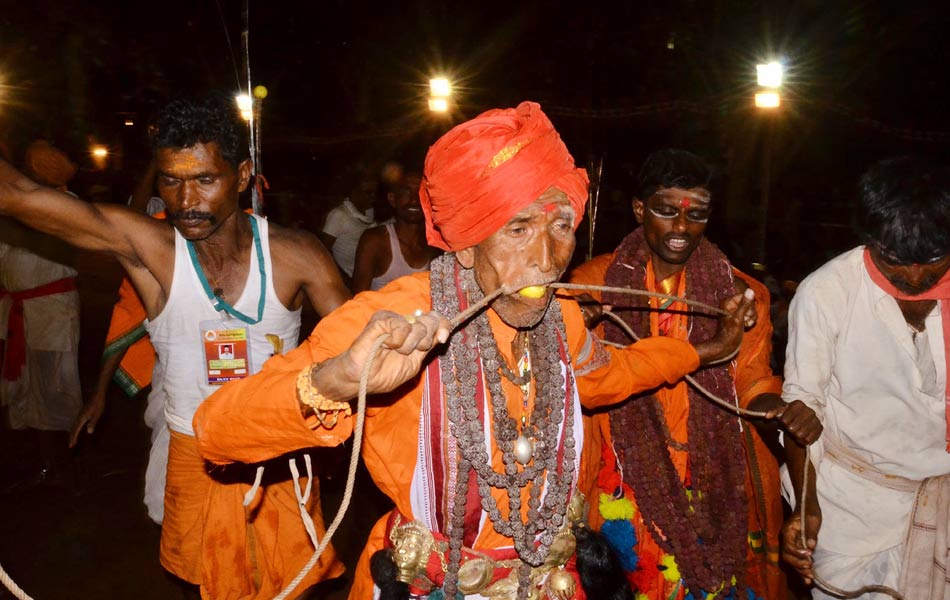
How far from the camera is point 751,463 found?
365cm

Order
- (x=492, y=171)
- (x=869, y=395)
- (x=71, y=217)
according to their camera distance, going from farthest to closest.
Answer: (x=869, y=395) < (x=71, y=217) < (x=492, y=171)

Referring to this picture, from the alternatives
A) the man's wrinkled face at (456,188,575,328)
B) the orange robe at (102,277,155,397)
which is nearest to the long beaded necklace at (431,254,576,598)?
the man's wrinkled face at (456,188,575,328)

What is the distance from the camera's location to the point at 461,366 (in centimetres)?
227

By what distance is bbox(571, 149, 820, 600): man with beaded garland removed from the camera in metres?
3.40

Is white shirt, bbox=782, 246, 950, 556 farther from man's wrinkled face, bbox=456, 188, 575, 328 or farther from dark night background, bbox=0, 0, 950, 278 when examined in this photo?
dark night background, bbox=0, 0, 950, 278

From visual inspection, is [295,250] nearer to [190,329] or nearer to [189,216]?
[189,216]

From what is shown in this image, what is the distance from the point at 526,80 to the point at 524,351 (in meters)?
15.1

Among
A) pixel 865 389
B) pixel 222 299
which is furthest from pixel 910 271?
pixel 222 299

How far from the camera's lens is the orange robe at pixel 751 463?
3461 millimetres

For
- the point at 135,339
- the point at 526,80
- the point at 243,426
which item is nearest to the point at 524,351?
the point at 243,426

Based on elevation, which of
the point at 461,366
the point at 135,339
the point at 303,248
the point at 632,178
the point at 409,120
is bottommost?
the point at 461,366

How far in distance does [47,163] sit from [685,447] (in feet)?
17.6

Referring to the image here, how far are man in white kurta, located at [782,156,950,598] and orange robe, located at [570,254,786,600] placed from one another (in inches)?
15.5

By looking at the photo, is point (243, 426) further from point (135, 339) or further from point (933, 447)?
point (933, 447)
